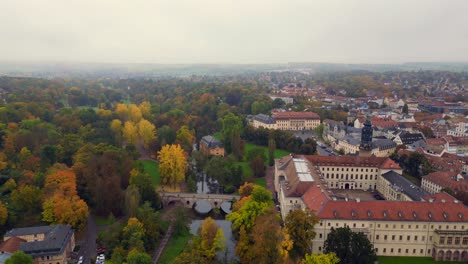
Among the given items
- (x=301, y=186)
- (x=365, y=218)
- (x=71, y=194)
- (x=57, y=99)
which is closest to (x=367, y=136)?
(x=301, y=186)

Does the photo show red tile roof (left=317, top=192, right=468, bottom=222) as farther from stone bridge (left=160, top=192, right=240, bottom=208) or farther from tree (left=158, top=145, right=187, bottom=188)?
tree (left=158, top=145, right=187, bottom=188)

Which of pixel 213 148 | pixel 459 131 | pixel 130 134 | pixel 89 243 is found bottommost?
pixel 89 243

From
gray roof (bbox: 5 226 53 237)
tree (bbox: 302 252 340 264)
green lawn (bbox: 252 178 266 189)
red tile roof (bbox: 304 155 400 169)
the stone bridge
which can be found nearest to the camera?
tree (bbox: 302 252 340 264)

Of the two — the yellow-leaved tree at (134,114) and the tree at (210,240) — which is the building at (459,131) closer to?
the tree at (210,240)

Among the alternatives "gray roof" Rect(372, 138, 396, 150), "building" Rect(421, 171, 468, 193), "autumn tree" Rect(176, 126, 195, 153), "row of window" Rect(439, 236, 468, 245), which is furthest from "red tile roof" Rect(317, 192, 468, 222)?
"autumn tree" Rect(176, 126, 195, 153)

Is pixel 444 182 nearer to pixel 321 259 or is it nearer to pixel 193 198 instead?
pixel 321 259

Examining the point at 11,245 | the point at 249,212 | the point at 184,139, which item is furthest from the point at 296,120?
the point at 11,245

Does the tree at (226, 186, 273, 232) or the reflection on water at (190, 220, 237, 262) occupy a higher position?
the tree at (226, 186, 273, 232)
